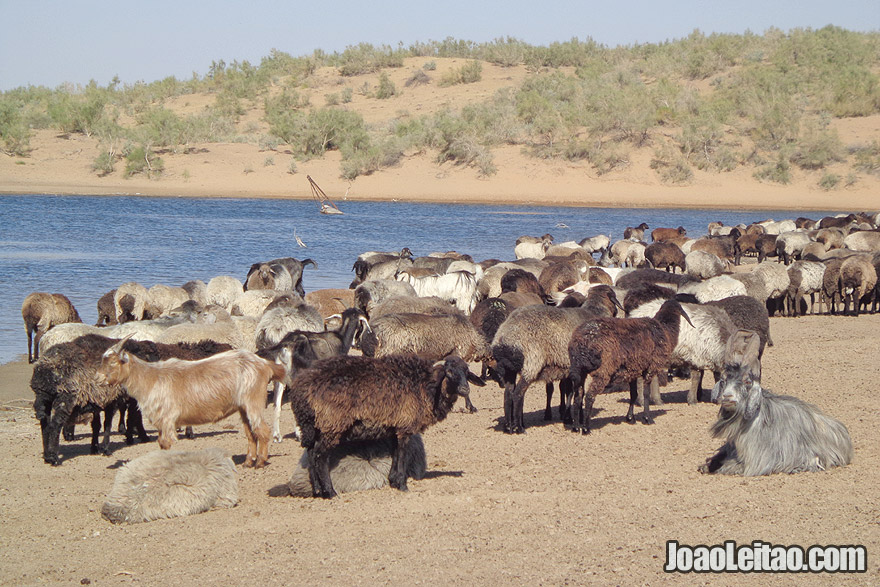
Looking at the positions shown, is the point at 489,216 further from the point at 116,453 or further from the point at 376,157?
the point at 116,453

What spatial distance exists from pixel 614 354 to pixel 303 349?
3.23 m

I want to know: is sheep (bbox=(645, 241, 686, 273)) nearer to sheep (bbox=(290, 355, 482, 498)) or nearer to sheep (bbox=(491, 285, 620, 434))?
sheep (bbox=(491, 285, 620, 434))

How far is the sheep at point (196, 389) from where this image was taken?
800 cm

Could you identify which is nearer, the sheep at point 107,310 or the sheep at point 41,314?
the sheep at point 41,314

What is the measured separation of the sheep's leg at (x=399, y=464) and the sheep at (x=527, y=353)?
91.9 inches

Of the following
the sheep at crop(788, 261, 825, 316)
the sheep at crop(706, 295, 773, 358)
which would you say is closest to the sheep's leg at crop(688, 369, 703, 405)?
the sheep at crop(706, 295, 773, 358)

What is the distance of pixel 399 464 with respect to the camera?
729 centimetres

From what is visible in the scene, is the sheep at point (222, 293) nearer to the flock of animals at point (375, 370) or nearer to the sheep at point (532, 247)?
the flock of animals at point (375, 370)

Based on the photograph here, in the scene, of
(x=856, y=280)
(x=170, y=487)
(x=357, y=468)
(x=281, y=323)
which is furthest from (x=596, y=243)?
(x=170, y=487)

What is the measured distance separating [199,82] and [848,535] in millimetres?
94613

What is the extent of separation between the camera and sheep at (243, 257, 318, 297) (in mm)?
18125

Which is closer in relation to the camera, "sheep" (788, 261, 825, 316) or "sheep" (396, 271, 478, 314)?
"sheep" (396, 271, 478, 314)

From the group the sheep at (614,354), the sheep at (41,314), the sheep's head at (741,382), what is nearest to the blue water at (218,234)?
the sheep at (41,314)

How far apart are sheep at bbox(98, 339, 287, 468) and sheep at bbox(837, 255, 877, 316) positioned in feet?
45.9
